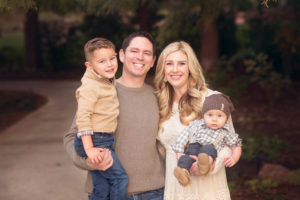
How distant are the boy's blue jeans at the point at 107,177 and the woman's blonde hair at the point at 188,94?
0.41 meters

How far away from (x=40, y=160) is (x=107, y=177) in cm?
368

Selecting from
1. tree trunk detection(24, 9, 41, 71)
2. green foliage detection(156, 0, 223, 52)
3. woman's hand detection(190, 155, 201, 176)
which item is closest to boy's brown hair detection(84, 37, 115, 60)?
woman's hand detection(190, 155, 201, 176)

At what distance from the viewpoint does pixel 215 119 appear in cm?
265

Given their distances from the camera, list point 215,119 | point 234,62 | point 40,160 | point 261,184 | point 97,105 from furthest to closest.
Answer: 1. point 234,62
2. point 40,160
3. point 261,184
4. point 97,105
5. point 215,119

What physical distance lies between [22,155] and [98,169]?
407 cm

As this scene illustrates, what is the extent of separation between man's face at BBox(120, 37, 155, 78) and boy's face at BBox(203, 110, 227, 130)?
1.79ft

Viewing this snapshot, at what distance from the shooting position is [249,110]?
9016mm

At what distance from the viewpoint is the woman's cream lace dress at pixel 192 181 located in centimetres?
279

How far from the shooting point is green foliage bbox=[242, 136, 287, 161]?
637 centimetres

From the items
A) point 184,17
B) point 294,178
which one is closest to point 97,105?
point 294,178

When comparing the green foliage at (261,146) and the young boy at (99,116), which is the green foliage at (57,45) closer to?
the green foliage at (261,146)

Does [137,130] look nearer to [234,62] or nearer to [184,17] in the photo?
[184,17]

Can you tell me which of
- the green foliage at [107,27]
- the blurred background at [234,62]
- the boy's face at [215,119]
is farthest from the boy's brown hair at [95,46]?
the green foliage at [107,27]

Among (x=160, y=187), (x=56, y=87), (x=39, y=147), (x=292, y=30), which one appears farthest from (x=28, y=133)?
(x=292, y=30)
